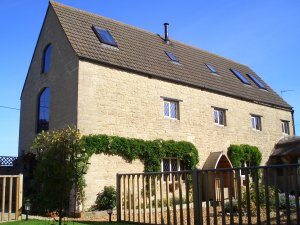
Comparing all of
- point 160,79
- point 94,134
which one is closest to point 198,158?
point 160,79

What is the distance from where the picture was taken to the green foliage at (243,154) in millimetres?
23453

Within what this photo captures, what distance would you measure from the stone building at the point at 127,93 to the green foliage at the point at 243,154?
48 cm

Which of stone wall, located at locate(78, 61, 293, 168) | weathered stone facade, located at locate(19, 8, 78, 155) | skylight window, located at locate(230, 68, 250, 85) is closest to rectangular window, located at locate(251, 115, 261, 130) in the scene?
stone wall, located at locate(78, 61, 293, 168)

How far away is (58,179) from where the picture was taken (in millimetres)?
9016

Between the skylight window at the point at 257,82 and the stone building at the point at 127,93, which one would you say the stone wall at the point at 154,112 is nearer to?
the stone building at the point at 127,93

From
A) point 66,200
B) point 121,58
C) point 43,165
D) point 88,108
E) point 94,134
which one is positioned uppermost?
point 121,58

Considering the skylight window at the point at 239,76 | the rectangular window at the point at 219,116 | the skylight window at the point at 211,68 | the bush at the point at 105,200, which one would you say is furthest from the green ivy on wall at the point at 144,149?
the skylight window at the point at 239,76

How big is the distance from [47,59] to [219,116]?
11.3 metres

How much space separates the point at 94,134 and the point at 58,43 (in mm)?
5887

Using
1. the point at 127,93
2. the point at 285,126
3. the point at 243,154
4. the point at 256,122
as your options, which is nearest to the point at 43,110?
the point at 127,93

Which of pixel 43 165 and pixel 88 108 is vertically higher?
pixel 88 108

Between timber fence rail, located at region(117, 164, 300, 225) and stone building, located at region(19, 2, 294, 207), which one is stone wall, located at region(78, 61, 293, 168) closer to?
stone building, located at region(19, 2, 294, 207)

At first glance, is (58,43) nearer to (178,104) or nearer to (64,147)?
(178,104)

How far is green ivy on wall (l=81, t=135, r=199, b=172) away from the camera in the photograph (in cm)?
1655
